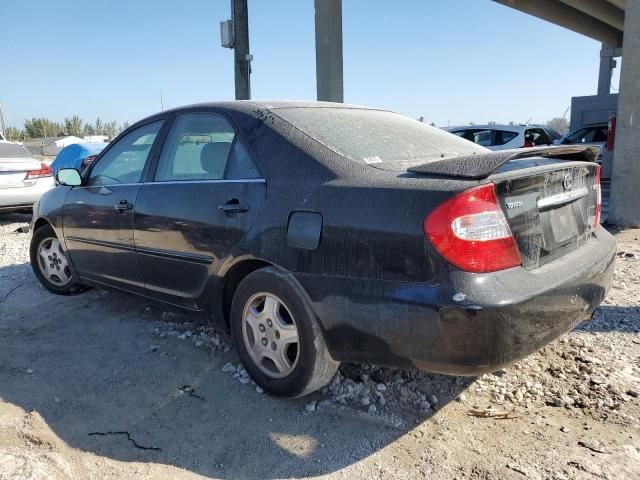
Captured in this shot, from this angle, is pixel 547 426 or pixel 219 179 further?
pixel 219 179

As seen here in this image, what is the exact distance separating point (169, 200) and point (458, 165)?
6.07 ft

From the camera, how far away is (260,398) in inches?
112

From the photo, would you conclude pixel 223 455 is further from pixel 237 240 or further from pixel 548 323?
pixel 548 323

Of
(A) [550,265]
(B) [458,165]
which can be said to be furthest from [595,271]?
(B) [458,165]

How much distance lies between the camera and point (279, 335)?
8.83 ft

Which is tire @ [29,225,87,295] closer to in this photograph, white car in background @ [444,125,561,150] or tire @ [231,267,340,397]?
tire @ [231,267,340,397]

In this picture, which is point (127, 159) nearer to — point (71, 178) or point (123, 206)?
point (123, 206)

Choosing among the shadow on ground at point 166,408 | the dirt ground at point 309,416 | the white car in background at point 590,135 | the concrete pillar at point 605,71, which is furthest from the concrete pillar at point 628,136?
the concrete pillar at point 605,71

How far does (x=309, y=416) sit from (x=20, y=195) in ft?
25.4

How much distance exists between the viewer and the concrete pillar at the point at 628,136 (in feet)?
22.5

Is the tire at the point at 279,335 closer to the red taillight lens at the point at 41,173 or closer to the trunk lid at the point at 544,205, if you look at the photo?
the trunk lid at the point at 544,205

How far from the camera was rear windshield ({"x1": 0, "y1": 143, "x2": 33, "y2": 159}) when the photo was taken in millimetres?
8852

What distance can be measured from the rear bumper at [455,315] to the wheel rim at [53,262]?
3.01 m

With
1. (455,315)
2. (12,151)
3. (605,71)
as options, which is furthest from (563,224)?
(605,71)
